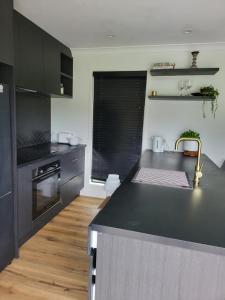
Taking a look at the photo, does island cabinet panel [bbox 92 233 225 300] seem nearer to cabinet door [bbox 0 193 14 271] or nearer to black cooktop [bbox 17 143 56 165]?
A: cabinet door [bbox 0 193 14 271]

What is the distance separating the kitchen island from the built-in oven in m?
1.53

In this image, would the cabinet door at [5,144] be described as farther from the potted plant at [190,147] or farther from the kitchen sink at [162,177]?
the potted plant at [190,147]

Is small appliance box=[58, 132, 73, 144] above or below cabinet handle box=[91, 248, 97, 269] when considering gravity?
above

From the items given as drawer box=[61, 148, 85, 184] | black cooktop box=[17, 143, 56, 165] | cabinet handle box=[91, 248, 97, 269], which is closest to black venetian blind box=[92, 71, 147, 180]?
drawer box=[61, 148, 85, 184]

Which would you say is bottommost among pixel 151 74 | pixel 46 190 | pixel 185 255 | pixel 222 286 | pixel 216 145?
pixel 46 190

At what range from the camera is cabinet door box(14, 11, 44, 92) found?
231 cm

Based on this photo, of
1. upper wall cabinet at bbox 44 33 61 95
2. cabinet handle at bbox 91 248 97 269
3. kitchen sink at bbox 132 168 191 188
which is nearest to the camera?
cabinet handle at bbox 91 248 97 269

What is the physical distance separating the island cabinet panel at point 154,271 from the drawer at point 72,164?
2.14 meters

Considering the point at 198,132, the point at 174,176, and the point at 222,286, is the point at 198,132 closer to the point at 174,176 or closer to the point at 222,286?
the point at 174,176

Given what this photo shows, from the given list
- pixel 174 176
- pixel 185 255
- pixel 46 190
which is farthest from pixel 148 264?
pixel 46 190

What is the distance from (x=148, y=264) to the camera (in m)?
1.00

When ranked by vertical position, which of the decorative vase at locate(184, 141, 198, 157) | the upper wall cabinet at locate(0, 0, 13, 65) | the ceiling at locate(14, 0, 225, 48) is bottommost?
the decorative vase at locate(184, 141, 198, 157)

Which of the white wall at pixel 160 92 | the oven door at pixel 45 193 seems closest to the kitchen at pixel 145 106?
the white wall at pixel 160 92

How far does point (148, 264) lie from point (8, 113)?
162 cm
